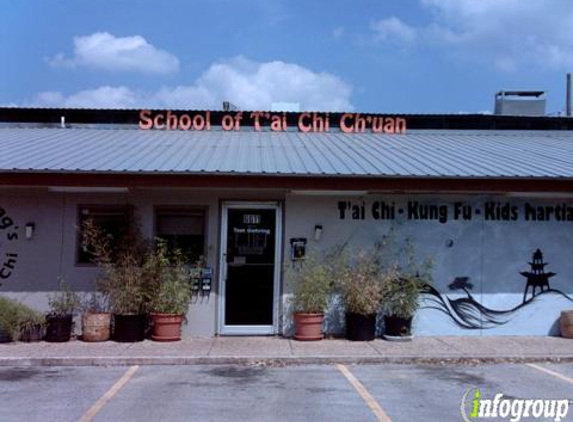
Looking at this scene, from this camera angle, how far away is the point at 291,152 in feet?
45.3

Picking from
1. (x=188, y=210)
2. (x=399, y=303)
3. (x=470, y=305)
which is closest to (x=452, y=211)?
(x=470, y=305)

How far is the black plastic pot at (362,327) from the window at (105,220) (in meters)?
4.34

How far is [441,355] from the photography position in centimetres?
1052

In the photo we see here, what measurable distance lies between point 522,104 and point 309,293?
10.4 meters

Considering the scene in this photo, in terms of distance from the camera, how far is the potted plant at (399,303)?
1185 centimetres

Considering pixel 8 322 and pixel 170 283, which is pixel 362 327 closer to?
pixel 170 283

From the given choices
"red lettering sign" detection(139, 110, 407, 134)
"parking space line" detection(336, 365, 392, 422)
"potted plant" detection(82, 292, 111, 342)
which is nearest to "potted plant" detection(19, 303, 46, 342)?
"potted plant" detection(82, 292, 111, 342)

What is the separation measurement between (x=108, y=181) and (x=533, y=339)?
8.00 metres

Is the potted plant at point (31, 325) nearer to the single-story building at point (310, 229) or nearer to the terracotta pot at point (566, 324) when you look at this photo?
the single-story building at point (310, 229)

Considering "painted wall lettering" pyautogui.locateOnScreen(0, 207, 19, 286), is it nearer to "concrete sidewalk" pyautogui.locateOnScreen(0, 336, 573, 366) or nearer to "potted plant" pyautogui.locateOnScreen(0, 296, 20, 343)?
"potted plant" pyautogui.locateOnScreen(0, 296, 20, 343)

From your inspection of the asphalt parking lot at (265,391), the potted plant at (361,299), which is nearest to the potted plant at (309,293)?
the potted plant at (361,299)

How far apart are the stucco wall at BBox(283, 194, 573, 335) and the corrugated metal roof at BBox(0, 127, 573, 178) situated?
0.76 m

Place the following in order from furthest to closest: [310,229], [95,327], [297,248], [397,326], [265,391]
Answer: [310,229] < [297,248] < [397,326] < [95,327] < [265,391]

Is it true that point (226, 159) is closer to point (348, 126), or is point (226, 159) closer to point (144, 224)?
point (144, 224)
